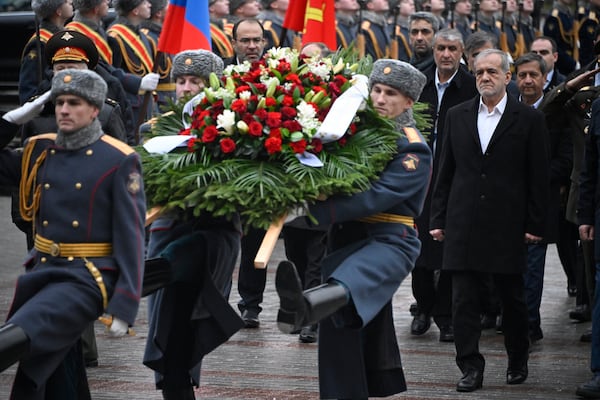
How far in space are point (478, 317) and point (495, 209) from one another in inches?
27.2

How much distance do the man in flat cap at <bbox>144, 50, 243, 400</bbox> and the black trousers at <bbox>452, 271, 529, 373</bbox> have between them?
189cm

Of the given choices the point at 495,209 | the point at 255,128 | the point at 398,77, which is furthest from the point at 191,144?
the point at 495,209

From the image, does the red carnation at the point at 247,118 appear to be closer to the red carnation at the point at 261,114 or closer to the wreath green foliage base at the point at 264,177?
the red carnation at the point at 261,114

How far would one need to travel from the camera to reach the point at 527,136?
9.06 metres

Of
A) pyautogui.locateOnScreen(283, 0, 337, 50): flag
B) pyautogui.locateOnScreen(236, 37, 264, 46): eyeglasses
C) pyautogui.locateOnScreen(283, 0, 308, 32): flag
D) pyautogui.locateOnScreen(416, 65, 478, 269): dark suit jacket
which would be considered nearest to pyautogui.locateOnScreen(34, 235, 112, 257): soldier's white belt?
pyautogui.locateOnScreen(416, 65, 478, 269): dark suit jacket

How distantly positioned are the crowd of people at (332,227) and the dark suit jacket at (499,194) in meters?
0.01

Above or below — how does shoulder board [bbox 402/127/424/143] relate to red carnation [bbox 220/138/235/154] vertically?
above

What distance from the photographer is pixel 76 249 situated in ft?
21.6

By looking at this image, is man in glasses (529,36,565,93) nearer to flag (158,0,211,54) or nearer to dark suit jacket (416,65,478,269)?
dark suit jacket (416,65,478,269)

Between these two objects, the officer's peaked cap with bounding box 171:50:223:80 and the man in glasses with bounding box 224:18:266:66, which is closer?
the officer's peaked cap with bounding box 171:50:223:80

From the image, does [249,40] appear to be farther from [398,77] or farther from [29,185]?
[29,185]

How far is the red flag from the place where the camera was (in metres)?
12.4

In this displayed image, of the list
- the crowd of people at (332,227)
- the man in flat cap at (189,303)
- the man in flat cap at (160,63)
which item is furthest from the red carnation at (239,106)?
the man in flat cap at (160,63)

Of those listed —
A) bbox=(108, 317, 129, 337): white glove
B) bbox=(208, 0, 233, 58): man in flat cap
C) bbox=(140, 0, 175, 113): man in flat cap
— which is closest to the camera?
bbox=(108, 317, 129, 337): white glove
